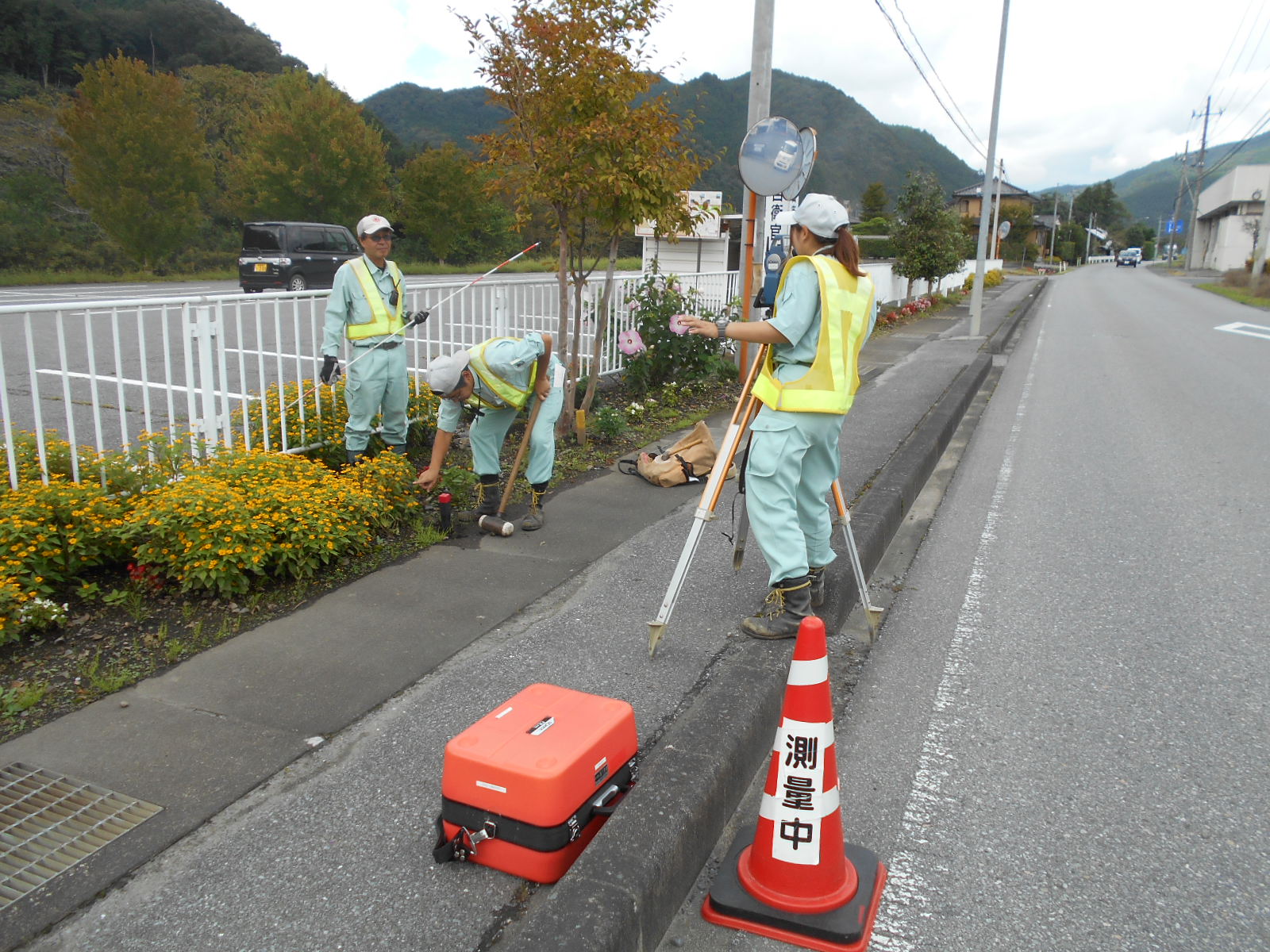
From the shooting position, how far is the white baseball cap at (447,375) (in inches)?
197

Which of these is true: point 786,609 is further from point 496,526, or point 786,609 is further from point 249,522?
point 249,522

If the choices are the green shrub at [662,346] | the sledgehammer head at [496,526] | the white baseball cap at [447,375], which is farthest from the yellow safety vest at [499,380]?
the green shrub at [662,346]

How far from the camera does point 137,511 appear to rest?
432cm

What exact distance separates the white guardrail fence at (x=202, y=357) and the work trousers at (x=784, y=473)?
10.4 ft

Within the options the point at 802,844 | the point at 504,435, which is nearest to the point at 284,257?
the point at 504,435

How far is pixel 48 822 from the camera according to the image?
282 cm

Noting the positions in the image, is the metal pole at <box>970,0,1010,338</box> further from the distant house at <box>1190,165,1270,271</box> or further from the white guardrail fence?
the distant house at <box>1190,165,1270,271</box>

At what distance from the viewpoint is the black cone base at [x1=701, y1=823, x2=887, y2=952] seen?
8.01 feet

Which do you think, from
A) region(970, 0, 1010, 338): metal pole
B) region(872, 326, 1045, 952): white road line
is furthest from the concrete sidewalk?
region(970, 0, 1010, 338): metal pole

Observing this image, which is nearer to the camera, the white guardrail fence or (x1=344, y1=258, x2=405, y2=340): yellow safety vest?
the white guardrail fence

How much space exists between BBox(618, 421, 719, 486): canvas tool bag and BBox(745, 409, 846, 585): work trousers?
113 inches

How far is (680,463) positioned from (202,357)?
342cm

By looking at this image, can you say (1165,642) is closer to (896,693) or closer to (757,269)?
(896,693)

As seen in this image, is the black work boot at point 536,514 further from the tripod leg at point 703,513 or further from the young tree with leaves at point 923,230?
the young tree with leaves at point 923,230
